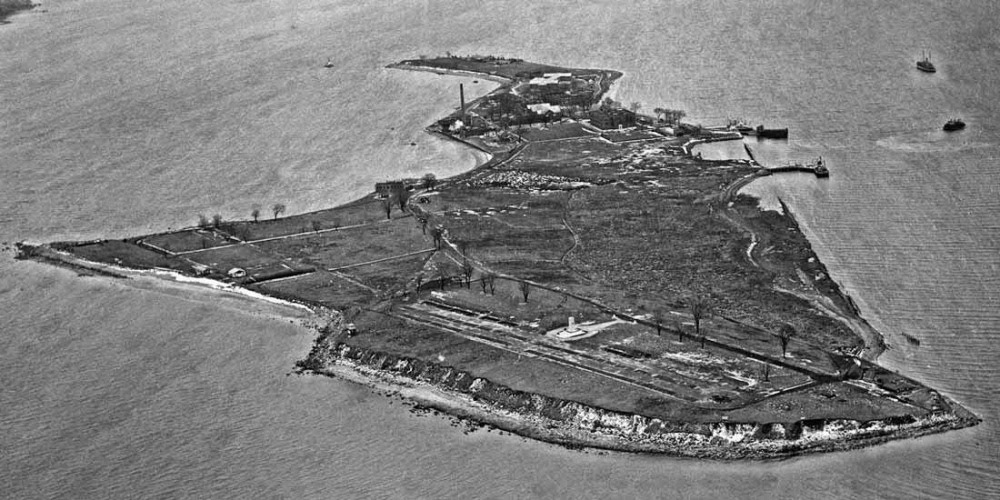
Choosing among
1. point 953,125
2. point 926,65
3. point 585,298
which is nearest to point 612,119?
point 953,125

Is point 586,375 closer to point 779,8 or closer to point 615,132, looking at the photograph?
point 615,132

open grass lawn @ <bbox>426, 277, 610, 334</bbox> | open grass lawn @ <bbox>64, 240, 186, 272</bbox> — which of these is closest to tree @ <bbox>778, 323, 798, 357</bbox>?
open grass lawn @ <bbox>426, 277, 610, 334</bbox>

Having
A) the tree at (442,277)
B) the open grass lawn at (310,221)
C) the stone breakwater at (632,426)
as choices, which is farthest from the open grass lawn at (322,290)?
the stone breakwater at (632,426)

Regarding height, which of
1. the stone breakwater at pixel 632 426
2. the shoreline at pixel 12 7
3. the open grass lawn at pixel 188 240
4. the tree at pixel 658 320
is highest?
the shoreline at pixel 12 7

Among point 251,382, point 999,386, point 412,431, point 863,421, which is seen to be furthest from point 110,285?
point 999,386

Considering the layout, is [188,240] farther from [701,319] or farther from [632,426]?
[632,426]

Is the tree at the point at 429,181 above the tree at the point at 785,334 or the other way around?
above

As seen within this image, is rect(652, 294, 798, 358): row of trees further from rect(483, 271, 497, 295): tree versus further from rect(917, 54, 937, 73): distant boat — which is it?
rect(917, 54, 937, 73): distant boat

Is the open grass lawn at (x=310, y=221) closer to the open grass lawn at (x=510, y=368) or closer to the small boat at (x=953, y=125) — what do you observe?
the open grass lawn at (x=510, y=368)
